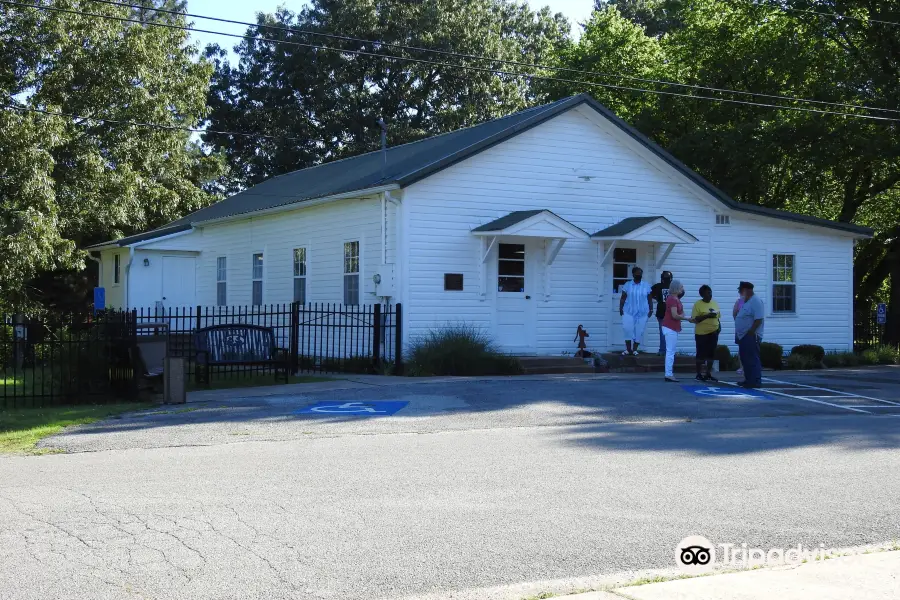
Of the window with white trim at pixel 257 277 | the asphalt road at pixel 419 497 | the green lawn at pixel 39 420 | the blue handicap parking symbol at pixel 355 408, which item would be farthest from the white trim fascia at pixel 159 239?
the blue handicap parking symbol at pixel 355 408

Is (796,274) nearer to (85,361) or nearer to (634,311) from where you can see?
(634,311)

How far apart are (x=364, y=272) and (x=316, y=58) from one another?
2736 centimetres

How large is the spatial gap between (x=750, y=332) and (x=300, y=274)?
11.5m

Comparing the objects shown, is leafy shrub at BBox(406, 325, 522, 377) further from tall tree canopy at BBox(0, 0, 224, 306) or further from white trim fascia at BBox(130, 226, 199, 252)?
tall tree canopy at BBox(0, 0, 224, 306)

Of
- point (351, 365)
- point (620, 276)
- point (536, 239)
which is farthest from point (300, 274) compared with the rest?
point (620, 276)

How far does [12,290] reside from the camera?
28938 millimetres

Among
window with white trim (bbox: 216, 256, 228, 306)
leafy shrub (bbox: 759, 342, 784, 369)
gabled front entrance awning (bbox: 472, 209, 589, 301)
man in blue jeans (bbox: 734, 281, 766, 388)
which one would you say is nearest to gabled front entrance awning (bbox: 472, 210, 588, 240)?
gabled front entrance awning (bbox: 472, 209, 589, 301)

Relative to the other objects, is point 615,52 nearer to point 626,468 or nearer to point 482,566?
point 626,468

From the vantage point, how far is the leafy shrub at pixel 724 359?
21.6 m

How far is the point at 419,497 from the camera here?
7.97m

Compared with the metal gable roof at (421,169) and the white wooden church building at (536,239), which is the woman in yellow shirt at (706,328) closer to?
the white wooden church building at (536,239)

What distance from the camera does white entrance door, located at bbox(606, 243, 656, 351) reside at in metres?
22.3

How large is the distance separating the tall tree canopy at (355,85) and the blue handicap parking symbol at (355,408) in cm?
3169

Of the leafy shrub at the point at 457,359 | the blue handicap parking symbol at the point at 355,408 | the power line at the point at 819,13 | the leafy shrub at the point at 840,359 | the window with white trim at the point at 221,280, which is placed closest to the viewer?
the blue handicap parking symbol at the point at 355,408
